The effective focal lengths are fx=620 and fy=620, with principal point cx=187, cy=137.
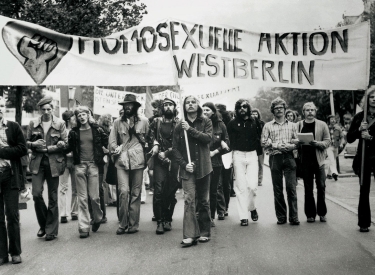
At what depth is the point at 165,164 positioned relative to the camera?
9.67 meters

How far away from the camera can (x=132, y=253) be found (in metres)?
7.74

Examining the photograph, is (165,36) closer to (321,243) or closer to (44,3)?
(321,243)

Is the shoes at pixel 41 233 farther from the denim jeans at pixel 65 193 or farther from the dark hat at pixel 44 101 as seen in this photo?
the dark hat at pixel 44 101

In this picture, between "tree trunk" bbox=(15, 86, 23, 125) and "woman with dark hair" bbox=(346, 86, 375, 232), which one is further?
"tree trunk" bbox=(15, 86, 23, 125)

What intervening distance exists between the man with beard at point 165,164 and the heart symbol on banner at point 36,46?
2083 millimetres

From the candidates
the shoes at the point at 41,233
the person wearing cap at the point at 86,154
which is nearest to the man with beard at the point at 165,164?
the person wearing cap at the point at 86,154

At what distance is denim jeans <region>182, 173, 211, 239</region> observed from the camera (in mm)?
8203

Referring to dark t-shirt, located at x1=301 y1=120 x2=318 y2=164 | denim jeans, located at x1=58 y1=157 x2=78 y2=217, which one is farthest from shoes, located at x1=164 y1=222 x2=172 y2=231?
dark t-shirt, located at x1=301 y1=120 x2=318 y2=164

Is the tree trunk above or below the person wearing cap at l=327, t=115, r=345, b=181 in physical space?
above

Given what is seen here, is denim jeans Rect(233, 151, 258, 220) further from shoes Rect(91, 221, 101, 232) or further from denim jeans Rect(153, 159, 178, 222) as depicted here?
shoes Rect(91, 221, 101, 232)

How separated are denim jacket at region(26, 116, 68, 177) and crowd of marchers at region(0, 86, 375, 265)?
0.05 ft

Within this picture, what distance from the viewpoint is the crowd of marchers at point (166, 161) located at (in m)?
8.35

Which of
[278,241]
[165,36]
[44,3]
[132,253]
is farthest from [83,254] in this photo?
[44,3]

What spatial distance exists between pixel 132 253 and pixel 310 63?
11.9 ft
